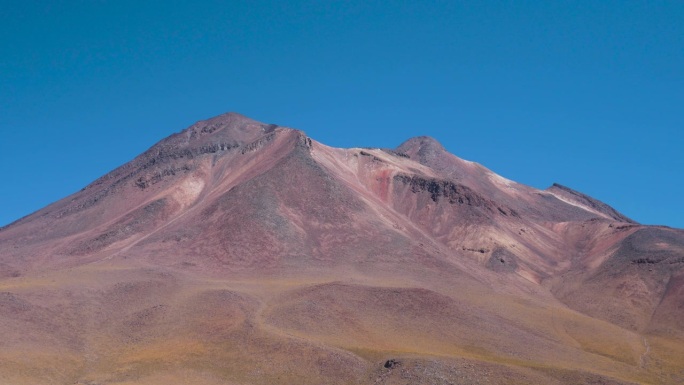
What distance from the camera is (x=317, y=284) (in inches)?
4712

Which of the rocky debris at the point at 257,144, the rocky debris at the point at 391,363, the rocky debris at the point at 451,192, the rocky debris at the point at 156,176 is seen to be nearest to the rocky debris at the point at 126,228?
the rocky debris at the point at 156,176

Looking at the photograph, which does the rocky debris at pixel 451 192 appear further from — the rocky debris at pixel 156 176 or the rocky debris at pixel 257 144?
the rocky debris at pixel 156 176

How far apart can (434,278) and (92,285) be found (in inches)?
2400

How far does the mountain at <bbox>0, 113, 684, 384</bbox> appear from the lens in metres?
88.2

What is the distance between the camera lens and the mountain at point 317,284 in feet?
289

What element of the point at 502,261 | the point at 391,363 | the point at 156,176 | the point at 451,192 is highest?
the point at 156,176

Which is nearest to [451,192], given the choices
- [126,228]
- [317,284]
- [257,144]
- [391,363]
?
[257,144]

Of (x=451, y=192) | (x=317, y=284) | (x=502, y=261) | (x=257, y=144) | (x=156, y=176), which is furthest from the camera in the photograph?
(x=257, y=144)

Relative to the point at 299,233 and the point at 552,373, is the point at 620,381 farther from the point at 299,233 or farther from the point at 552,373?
the point at 299,233

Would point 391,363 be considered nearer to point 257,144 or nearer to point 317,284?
point 317,284

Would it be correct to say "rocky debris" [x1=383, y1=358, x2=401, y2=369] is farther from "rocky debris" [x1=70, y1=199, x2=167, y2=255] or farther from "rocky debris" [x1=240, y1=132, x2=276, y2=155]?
"rocky debris" [x1=240, y1=132, x2=276, y2=155]

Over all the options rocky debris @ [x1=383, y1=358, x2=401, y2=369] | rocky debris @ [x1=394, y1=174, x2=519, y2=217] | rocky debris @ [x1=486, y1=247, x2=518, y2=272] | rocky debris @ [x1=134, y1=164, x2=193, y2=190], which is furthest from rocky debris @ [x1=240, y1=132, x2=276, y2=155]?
rocky debris @ [x1=383, y1=358, x2=401, y2=369]

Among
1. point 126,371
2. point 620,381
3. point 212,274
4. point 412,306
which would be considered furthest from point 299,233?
point 620,381

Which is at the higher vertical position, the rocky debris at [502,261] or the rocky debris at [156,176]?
the rocky debris at [156,176]
